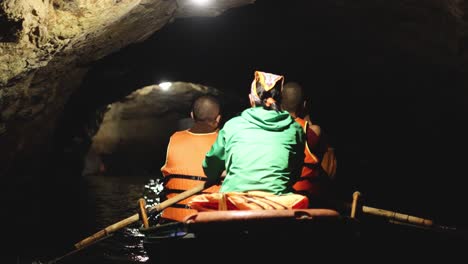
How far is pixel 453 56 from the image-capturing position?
24.8ft

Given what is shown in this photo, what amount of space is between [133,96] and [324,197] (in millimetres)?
15374

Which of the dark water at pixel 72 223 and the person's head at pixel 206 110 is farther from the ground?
the person's head at pixel 206 110

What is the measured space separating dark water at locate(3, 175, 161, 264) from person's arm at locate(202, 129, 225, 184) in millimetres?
1634

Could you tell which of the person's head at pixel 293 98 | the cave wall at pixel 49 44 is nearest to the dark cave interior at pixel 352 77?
the cave wall at pixel 49 44

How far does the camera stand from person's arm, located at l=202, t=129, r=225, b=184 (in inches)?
154

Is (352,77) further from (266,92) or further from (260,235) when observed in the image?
(260,235)

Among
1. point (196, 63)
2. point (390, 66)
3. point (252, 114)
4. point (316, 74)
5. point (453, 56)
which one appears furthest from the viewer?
point (196, 63)

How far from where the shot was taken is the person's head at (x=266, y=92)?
12.8 ft

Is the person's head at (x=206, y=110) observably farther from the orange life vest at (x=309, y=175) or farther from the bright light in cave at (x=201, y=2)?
the bright light in cave at (x=201, y=2)

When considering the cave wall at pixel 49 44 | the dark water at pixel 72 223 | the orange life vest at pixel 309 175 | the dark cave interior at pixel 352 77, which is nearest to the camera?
the orange life vest at pixel 309 175

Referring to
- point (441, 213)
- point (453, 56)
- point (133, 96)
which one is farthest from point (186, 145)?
point (133, 96)

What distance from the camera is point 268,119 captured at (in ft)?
12.1

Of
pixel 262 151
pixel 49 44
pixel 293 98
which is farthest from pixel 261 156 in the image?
pixel 49 44

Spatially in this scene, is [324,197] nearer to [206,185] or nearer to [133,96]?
[206,185]
